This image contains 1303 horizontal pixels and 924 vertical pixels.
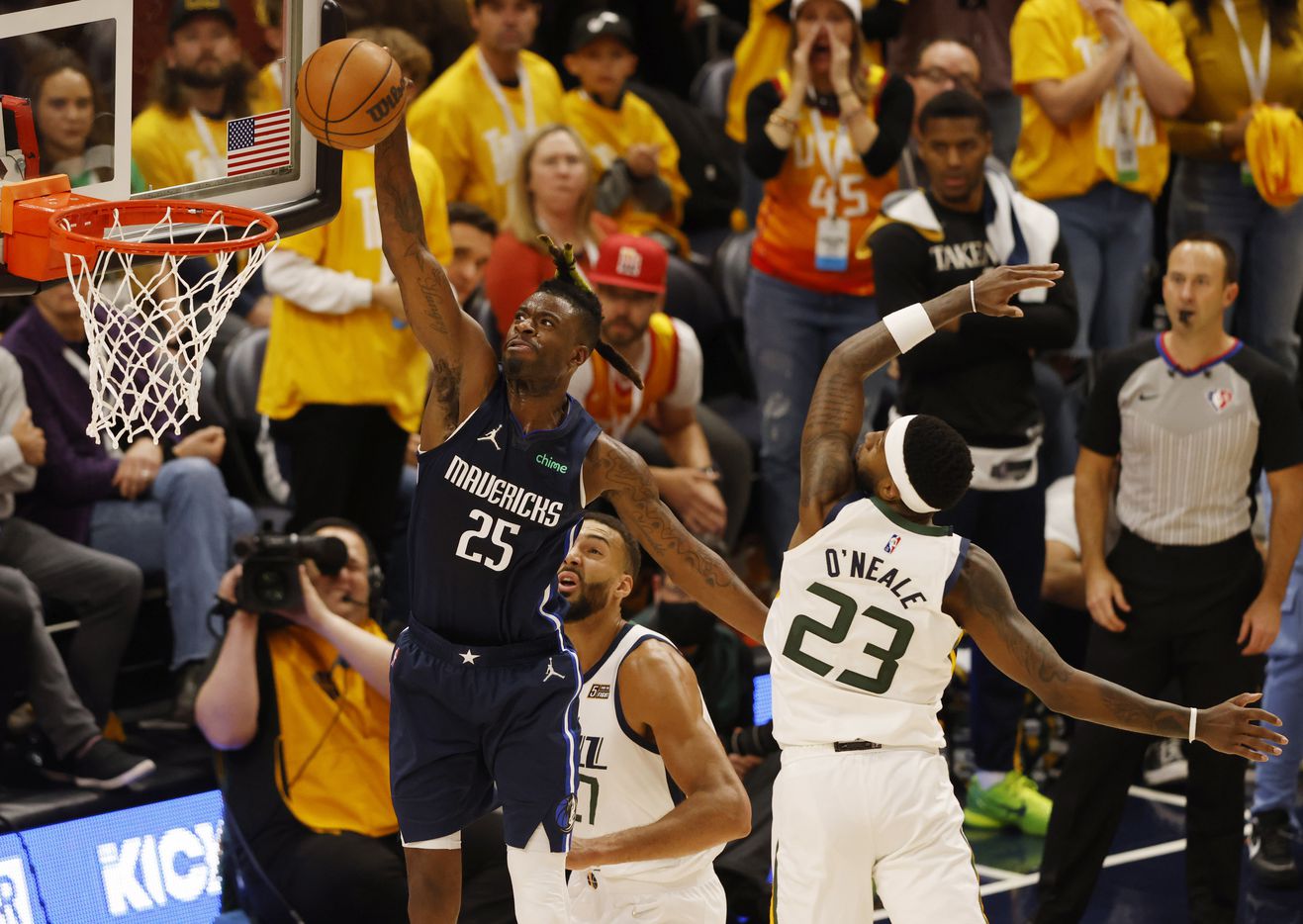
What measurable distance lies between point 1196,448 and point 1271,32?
2.76 m

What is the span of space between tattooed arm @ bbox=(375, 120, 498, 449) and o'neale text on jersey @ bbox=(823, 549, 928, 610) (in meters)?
1.00

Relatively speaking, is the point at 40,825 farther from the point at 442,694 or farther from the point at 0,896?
the point at 442,694

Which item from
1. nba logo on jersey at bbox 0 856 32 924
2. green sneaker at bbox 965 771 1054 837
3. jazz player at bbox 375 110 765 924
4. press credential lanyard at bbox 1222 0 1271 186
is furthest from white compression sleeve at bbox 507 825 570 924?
press credential lanyard at bbox 1222 0 1271 186

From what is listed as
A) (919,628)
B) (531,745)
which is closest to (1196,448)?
(919,628)

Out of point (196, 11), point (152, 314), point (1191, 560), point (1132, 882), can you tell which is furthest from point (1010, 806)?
point (196, 11)

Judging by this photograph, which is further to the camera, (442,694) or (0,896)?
(0,896)

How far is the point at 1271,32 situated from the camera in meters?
8.48

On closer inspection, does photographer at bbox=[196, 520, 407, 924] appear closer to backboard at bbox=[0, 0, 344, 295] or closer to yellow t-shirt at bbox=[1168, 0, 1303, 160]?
backboard at bbox=[0, 0, 344, 295]

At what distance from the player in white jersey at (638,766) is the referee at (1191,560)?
165 centimetres

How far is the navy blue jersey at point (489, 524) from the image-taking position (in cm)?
482

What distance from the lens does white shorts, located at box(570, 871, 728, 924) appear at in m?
5.31

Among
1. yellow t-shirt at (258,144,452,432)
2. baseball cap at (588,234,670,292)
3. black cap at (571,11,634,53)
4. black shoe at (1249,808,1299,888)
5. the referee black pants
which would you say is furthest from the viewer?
black cap at (571,11,634,53)

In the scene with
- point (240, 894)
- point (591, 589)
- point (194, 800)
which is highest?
point (591, 589)

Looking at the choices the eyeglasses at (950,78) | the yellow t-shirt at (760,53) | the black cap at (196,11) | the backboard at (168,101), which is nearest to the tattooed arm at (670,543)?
the backboard at (168,101)
